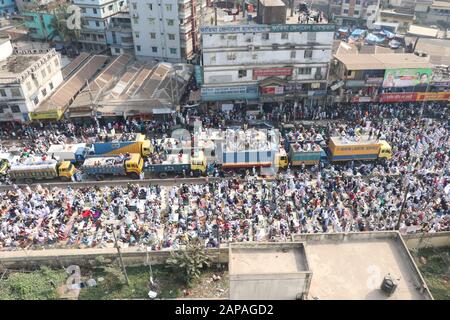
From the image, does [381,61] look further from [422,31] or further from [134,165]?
[134,165]

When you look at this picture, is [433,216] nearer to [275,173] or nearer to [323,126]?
[275,173]

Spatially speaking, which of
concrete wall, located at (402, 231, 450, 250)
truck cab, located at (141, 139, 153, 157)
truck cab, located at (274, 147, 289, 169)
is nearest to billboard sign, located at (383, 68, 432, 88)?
truck cab, located at (274, 147, 289, 169)

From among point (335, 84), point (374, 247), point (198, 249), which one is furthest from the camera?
point (335, 84)

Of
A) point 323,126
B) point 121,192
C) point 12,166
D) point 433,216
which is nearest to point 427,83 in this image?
point 323,126

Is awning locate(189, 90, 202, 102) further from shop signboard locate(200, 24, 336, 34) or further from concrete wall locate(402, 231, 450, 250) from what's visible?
concrete wall locate(402, 231, 450, 250)

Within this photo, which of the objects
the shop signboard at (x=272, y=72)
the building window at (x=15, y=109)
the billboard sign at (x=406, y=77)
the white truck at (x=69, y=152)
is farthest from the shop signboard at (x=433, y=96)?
the building window at (x=15, y=109)

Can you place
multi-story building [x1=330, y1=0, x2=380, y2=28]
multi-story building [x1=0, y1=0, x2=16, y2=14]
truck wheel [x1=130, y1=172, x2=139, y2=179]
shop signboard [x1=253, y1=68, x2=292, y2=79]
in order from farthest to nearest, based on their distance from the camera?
multi-story building [x1=0, y1=0, x2=16, y2=14], multi-story building [x1=330, y1=0, x2=380, y2=28], shop signboard [x1=253, y1=68, x2=292, y2=79], truck wheel [x1=130, y1=172, x2=139, y2=179]

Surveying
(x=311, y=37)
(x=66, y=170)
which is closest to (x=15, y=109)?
(x=66, y=170)

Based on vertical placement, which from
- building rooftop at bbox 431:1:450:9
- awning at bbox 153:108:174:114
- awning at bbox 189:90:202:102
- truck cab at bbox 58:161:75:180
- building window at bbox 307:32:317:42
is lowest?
truck cab at bbox 58:161:75:180
